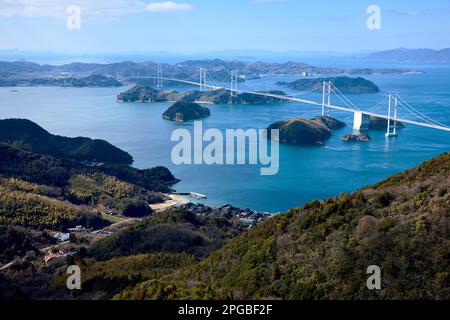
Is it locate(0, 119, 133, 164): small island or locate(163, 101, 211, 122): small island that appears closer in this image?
locate(0, 119, 133, 164): small island

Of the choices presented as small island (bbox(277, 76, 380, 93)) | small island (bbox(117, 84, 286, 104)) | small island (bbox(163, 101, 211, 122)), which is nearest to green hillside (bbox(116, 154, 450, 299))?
small island (bbox(163, 101, 211, 122))

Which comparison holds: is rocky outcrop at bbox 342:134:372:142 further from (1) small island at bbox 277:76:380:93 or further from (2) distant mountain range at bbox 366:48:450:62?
(2) distant mountain range at bbox 366:48:450:62

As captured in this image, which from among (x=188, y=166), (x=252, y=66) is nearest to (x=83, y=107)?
(x=188, y=166)

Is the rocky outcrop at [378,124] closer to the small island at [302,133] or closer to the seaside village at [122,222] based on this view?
the small island at [302,133]

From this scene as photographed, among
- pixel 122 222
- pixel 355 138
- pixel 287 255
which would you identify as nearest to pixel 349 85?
pixel 355 138

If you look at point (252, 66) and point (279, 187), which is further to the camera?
point (252, 66)

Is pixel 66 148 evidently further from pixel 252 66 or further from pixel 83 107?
pixel 252 66
